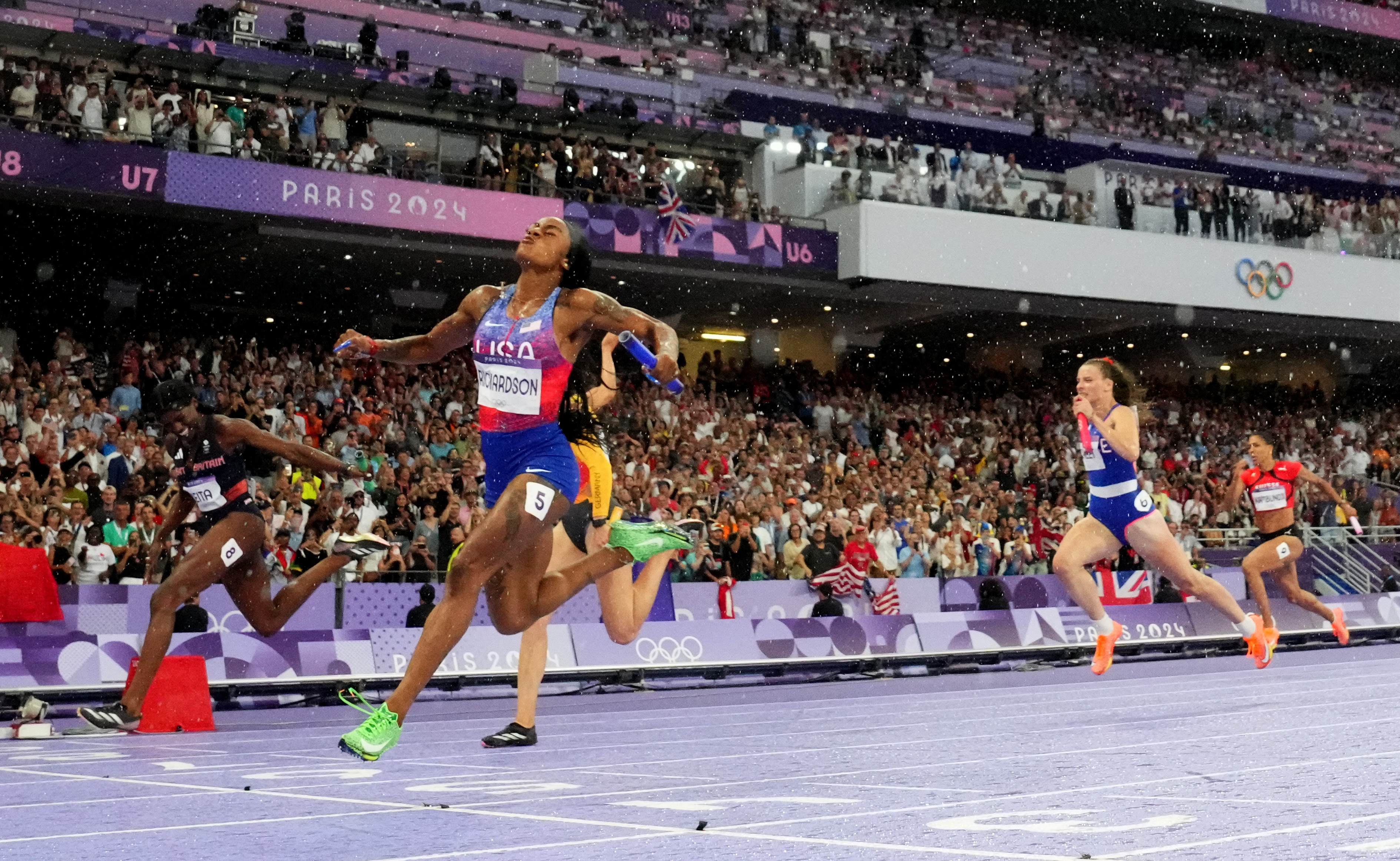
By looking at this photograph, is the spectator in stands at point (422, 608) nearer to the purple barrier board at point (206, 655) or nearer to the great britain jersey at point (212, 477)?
the purple barrier board at point (206, 655)

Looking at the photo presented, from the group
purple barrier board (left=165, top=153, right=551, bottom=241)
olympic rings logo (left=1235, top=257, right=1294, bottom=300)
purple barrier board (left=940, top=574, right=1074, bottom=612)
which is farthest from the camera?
olympic rings logo (left=1235, top=257, right=1294, bottom=300)

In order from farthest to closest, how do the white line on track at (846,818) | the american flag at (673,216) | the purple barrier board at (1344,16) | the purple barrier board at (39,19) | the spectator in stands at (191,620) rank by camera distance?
the purple barrier board at (1344,16)
the american flag at (673,216)
the purple barrier board at (39,19)
the spectator in stands at (191,620)
the white line on track at (846,818)

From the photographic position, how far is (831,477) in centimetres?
2400

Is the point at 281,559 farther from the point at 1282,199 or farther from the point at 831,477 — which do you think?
the point at 1282,199

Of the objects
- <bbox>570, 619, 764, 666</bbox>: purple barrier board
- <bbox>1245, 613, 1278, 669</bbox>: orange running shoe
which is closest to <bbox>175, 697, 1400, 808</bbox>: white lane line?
<bbox>1245, 613, 1278, 669</bbox>: orange running shoe

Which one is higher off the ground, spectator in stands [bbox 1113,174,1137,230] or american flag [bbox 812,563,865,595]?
spectator in stands [bbox 1113,174,1137,230]

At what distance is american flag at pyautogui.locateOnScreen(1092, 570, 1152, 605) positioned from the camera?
70.8 feet

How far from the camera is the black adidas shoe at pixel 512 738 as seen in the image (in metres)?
7.86

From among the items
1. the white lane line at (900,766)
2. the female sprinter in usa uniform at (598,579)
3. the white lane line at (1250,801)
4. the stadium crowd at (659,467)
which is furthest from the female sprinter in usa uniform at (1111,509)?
the white lane line at (1250,801)

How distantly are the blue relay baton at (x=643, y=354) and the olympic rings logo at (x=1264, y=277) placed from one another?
30885 millimetres

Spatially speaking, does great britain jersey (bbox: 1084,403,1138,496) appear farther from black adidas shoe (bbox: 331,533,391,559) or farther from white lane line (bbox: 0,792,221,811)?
white lane line (bbox: 0,792,221,811)

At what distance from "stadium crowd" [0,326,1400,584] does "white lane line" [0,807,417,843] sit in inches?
119

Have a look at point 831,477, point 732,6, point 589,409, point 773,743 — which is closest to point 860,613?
point 831,477

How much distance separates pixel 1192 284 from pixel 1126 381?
2416cm
